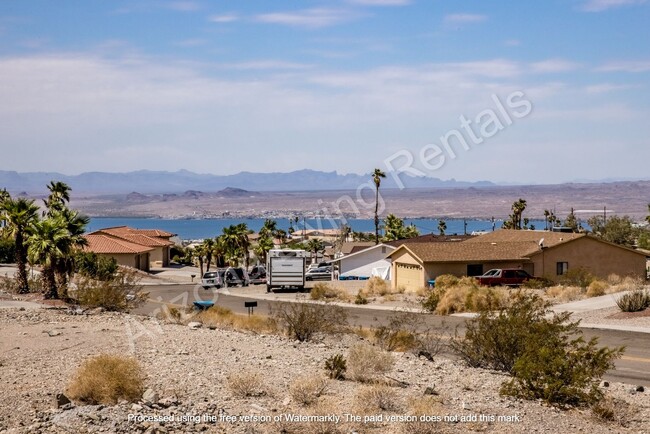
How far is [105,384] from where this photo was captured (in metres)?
14.8

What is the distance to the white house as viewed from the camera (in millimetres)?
71750

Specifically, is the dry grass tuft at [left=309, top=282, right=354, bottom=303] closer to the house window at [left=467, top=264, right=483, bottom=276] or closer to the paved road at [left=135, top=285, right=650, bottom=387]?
the paved road at [left=135, top=285, right=650, bottom=387]

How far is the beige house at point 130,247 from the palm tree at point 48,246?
3269cm

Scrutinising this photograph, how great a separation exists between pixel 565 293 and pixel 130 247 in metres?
46.5

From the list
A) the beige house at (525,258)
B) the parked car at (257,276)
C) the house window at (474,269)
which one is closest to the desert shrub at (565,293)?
the beige house at (525,258)

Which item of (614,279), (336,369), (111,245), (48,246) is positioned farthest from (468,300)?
(111,245)

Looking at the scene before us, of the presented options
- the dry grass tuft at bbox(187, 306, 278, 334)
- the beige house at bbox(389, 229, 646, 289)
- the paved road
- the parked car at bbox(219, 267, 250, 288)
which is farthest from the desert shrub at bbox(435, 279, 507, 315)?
the parked car at bbox(219, 267, 250, 288)

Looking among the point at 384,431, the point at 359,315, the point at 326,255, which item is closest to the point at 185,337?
the point at 384,431

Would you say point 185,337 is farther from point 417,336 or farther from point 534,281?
point 534,281

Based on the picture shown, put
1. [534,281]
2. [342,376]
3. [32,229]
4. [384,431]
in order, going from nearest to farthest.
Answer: [384,431] < [342,376] < [32,229] < [534,281]

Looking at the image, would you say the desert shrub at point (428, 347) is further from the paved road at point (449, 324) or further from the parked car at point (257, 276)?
the parked car at point (257, 276)

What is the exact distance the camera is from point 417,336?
26.4 metres

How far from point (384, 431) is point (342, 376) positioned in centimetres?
434

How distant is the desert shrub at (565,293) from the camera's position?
142 ft
